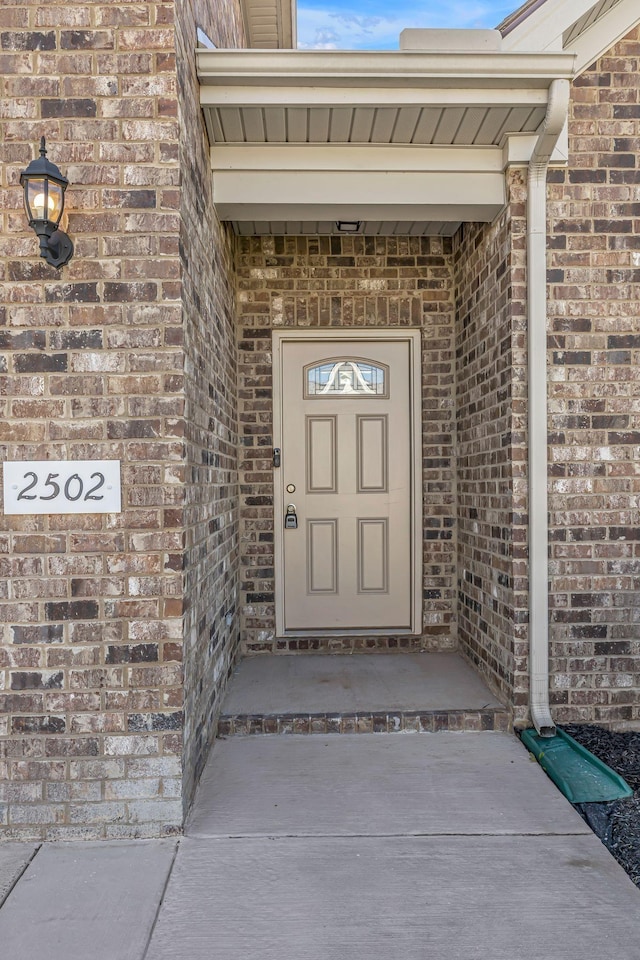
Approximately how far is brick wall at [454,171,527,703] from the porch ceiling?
276mm

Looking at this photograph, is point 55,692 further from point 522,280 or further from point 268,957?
point 522,280

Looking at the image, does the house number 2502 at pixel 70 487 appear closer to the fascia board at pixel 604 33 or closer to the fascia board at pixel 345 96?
the fascia board at pixel 345 96

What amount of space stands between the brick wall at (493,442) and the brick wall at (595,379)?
0.21 meters

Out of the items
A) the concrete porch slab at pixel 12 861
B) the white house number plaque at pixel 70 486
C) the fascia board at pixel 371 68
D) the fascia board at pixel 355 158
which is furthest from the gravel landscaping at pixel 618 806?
the fascia board at pixel 371 68

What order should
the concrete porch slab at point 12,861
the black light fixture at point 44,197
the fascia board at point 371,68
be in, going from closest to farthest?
1. the concrete porch slab at point 12,861
2. the black light fixture at point 44,197
3. the fascia board at point 371,68

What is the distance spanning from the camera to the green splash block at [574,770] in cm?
261

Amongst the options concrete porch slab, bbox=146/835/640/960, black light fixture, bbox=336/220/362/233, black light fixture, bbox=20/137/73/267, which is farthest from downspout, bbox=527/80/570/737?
black light fixture, bbox=20/137/73/267

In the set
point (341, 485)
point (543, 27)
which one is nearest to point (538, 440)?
point (341, 485)

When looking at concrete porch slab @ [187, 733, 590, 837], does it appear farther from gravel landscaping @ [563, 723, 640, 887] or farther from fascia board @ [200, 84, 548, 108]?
fascia board @ [200, 84, 548, 108]

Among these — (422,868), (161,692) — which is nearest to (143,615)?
(161,692)

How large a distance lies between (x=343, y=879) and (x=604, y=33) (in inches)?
159

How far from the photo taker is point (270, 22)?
555 centimetres

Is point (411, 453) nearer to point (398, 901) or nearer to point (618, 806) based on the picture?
point (618, 806)

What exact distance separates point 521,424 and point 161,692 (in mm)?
2107
